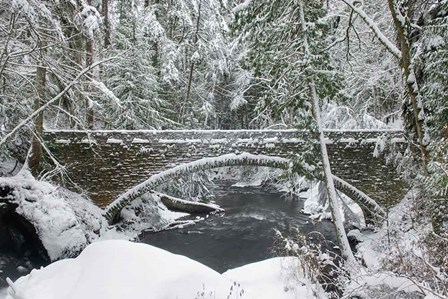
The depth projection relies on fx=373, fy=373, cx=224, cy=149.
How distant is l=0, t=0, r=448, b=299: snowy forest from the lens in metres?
4.06

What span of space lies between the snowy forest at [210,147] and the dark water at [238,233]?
0.16 m

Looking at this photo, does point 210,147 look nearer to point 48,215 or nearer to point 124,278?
point 48,215

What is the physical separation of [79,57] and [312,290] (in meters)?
9.58

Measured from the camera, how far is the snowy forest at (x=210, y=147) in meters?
4.06

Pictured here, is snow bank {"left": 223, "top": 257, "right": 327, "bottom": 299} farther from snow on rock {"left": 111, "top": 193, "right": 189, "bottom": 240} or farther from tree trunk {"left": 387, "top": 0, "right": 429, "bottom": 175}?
snow on rock {"left": 111, "top": 193, "right": 189, "bottom": 240}

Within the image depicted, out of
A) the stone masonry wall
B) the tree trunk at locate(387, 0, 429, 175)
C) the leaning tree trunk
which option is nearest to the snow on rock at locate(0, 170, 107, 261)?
the stone masonry wall

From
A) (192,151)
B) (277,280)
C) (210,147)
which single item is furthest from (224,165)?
(277,280)

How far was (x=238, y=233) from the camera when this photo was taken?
41.2 ft

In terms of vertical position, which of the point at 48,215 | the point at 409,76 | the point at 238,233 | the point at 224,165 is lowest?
the point at 238,233

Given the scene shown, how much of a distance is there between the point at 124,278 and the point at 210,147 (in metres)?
7.71

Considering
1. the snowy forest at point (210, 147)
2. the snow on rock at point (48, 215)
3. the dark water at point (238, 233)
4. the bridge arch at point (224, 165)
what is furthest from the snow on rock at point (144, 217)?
the snow on rock at point (48, 215)

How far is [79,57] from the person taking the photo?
11.4 metres

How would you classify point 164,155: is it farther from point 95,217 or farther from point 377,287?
point 377,287

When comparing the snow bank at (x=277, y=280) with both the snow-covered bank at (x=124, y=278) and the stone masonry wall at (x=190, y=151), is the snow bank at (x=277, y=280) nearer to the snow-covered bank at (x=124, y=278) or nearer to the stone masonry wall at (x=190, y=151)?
the snow-covered bank at (x=124, y=278)
